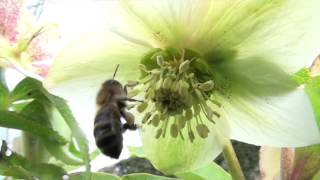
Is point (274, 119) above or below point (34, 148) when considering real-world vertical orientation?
above

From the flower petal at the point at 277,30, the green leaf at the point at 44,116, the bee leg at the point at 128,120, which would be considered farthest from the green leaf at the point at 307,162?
the green leaf at the point at 44,116


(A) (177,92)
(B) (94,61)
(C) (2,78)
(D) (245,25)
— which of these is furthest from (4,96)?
(D) (245,25)

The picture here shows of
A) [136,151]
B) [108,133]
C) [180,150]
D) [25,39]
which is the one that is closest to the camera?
[108,133]

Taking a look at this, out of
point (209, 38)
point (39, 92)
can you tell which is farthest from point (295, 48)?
point (39, 92)

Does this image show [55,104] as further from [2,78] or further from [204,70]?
Answer: [204,70]

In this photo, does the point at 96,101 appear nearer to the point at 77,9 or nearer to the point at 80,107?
the point at 80,107

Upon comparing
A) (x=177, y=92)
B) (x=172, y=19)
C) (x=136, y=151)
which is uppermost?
(x=172, y=19)
